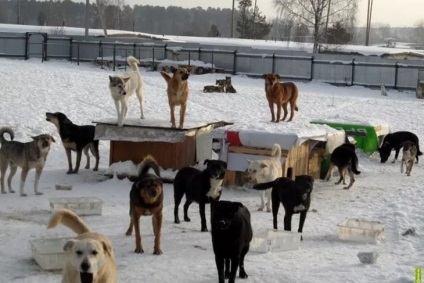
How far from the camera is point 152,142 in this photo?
14125mm

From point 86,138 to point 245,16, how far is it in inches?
2947

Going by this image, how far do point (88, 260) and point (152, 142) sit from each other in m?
8.24

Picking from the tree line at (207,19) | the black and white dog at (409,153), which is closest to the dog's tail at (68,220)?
the black and white dog at (409,153)

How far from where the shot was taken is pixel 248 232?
788 centimetres

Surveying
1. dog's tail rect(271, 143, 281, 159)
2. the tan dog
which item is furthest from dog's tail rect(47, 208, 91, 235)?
dog's tail rect(271, 143, 281, 159)

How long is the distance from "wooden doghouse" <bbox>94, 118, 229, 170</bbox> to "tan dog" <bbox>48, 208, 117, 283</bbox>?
738 centimetres

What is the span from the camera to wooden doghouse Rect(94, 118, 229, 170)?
13.9 meters

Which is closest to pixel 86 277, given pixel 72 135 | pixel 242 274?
pixel 242 274

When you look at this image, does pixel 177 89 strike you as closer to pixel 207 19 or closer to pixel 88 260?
pixel 88 260

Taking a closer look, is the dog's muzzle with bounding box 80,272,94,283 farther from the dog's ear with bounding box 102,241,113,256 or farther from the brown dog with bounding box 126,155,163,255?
the brown dog with bounding box 126,155,163,255

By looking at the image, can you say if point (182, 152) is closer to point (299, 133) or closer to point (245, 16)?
point (299, 133)

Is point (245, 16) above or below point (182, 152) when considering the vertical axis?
above

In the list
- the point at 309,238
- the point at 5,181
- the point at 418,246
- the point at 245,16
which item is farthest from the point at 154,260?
the point at 245,16

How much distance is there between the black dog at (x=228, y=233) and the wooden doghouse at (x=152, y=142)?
6340 millimetres
